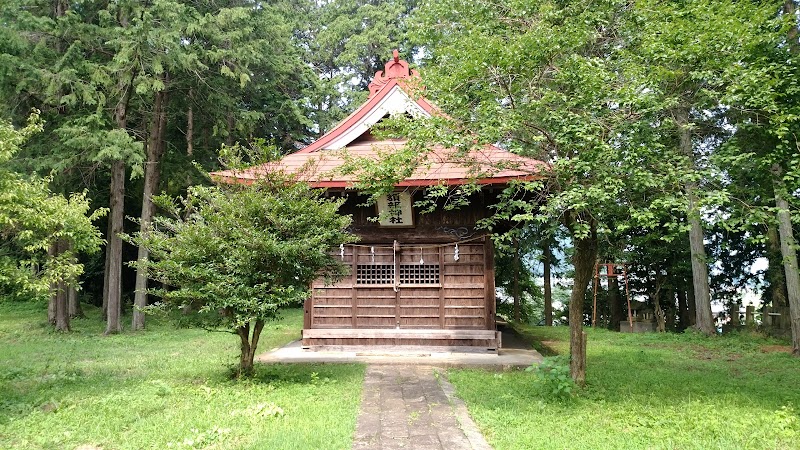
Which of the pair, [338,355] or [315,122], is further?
[315,122]

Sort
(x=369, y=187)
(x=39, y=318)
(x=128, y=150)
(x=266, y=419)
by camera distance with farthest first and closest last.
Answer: (x=39, y=318) < (x=128, y=150) < (x=369, y=187) < (x=266, y=419)

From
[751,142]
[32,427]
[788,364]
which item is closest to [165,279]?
[32,427]

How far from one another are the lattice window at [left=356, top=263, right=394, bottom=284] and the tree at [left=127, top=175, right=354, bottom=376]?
2.98 meters

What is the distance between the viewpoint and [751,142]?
6.52 metres

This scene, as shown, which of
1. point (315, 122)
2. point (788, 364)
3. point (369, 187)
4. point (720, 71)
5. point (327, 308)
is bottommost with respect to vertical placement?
point (788, 364)

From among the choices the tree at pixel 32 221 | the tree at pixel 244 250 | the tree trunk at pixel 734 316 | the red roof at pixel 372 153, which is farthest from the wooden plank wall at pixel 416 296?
the tree trunk at pixel 734 316

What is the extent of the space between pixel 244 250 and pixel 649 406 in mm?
5207

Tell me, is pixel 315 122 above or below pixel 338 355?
above

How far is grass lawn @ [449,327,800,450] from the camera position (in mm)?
4855

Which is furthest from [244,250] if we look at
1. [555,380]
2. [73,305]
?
[73,305]

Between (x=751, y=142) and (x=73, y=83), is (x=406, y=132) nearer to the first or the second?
(x=751, y=142)

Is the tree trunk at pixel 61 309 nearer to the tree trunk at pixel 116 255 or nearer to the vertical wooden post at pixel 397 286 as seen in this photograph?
the tree trunk at pixel 116 255

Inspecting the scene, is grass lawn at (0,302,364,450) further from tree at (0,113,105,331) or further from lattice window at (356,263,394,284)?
lattice window at (356,263,394,284)

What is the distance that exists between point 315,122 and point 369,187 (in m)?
16.7
